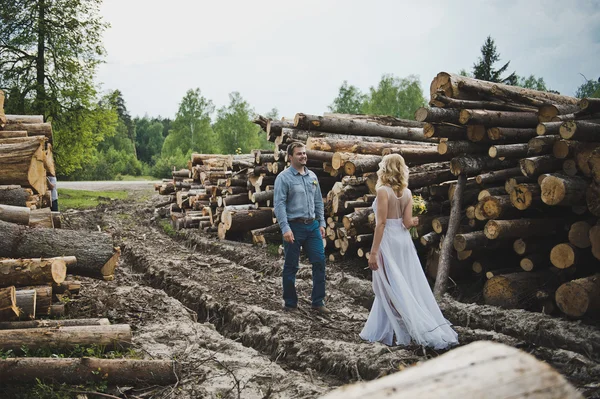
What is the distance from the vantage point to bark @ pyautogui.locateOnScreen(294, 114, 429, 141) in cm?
1037

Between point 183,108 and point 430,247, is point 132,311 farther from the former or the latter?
point 183,108

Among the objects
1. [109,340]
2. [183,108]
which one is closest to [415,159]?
[109,340]

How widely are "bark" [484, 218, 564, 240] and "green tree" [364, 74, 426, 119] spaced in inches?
1725

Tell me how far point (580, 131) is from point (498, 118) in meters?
1.70

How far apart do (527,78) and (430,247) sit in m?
63.8

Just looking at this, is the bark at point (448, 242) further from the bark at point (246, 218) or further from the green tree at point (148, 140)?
the green tree at point (148, 140)

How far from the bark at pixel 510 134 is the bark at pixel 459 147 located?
11.1 inches

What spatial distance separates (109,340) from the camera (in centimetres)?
475

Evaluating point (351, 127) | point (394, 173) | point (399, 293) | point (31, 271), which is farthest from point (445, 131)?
point (31, 271)

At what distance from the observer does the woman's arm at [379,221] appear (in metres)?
5.12

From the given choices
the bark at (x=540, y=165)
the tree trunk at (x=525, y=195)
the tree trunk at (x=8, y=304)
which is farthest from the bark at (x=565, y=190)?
the tree trunk at (x=8, y=304)

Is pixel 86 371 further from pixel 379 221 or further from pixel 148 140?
pixel 148 140

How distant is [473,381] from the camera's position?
1387 millimetres

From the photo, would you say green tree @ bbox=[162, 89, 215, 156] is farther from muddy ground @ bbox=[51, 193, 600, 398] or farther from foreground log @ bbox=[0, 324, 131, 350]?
foreground log @ bbox=[0, 324, 131, 350]
